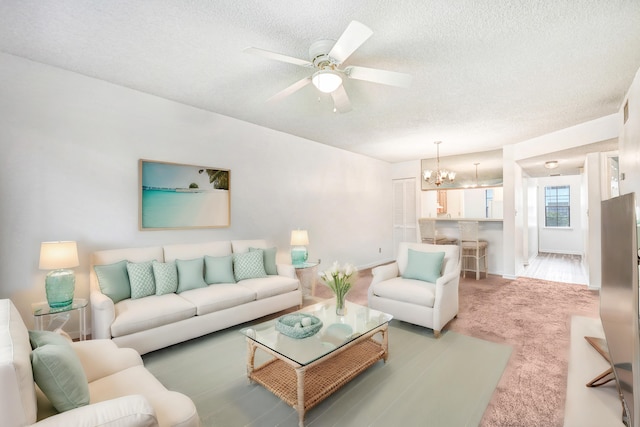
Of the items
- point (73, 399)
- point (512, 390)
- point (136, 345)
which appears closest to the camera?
point (73, 399)

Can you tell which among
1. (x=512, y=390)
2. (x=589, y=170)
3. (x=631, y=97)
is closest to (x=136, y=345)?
(x=512, y=390)

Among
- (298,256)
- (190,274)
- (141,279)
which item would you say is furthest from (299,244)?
(141,279)

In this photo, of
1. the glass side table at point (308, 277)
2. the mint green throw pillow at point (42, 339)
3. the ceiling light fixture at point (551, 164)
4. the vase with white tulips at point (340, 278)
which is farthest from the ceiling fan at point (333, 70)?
the ceiling light fixture at point (551, 164)

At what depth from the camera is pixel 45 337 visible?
1.40 metres

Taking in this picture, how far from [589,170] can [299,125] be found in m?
4.69

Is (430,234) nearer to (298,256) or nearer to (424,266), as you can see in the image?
(424,266)

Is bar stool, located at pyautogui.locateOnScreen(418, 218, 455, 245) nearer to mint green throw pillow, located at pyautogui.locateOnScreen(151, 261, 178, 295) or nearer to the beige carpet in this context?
the beige carpet

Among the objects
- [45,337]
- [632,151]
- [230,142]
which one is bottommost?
[45,337]

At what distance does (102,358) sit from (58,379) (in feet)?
1.79

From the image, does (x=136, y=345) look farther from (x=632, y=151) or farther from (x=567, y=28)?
(x=632, y=151)

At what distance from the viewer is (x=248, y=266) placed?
3.60 meters

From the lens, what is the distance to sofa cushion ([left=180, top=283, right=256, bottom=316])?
9.28 ft

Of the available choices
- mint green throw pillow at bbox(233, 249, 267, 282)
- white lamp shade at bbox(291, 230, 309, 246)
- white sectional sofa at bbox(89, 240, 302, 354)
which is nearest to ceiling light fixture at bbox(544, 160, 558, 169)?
white lamp shade at bbox(291, 230, 309, 246)

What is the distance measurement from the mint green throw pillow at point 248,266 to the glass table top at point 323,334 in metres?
1.12
